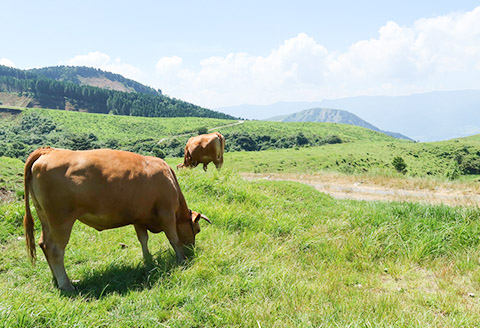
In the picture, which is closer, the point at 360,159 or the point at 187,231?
the point at 187,231

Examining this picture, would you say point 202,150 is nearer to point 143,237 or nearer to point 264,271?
point 143,237

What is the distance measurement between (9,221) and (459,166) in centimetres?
6099

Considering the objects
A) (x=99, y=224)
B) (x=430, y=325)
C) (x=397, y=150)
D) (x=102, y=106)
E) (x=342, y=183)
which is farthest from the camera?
(x=102, y=106)

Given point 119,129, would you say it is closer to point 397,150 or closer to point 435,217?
point 397,150

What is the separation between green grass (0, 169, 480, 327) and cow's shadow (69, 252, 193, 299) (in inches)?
0.7

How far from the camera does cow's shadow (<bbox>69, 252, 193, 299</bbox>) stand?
445 centimetres

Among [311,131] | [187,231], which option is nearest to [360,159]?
[311,131]

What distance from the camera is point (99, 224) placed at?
4.83 meters

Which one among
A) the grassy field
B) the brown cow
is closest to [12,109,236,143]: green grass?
the grassy field

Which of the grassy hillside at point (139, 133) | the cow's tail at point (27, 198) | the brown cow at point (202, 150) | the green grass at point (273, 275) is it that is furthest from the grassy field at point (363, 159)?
the cow's tail at point (27, 198)

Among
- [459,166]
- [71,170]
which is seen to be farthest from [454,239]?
[459,166]

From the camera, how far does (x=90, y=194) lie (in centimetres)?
452

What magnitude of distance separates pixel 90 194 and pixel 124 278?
143cm

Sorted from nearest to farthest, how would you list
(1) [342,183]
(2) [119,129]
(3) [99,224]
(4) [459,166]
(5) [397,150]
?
(3) [99,224] < (1) [342,183] < (4) [459,166] < (5) [397,150] < (2) [119,129]
